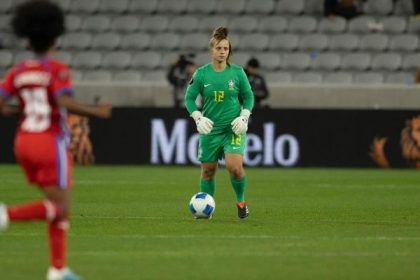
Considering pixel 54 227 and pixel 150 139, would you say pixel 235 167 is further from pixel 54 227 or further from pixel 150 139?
pixel 150 139

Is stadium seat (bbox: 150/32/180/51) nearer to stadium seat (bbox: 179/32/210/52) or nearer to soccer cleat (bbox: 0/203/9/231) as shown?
stadium seat (bbox: 179/32/210/52)

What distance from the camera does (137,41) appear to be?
1141 inches

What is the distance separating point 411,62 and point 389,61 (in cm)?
50

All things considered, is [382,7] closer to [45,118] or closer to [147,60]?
[147,60]

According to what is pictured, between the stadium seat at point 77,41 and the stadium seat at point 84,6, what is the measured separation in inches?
30.5

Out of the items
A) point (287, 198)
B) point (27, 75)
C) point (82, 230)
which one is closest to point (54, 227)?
point (27, 75)

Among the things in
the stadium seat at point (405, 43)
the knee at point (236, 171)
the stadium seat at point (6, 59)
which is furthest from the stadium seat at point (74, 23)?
the knee at point (236, 171)

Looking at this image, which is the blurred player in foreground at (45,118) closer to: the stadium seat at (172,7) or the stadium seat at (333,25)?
the stadium seat at (333,25)

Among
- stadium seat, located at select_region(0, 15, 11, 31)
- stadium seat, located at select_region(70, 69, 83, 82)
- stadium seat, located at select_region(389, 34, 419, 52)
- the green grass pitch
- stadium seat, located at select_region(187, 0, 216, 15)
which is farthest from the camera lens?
stadium seat, located at select_region(187, 0, 216, 15)

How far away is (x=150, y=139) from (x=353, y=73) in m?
6.30

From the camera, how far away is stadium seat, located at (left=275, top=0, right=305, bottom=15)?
2906 centimetres

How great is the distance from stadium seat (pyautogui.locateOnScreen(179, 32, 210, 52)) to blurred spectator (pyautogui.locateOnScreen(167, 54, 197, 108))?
220cm

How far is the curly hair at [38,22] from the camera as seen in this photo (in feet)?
28.1

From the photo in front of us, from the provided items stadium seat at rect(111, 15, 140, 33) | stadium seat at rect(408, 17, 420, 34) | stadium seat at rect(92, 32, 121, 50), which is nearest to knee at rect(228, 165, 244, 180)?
stadium seat at rect(408, 17, 420, 34)
